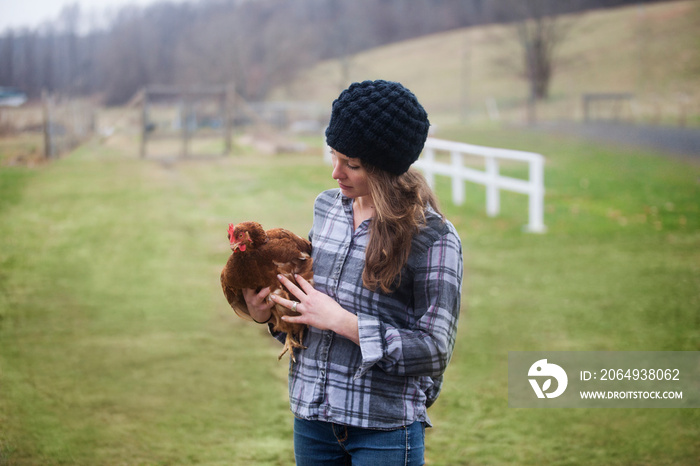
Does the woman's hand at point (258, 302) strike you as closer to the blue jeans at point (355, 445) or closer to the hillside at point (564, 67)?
the blue jeans at point (355, 445)

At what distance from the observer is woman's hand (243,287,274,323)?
137cm

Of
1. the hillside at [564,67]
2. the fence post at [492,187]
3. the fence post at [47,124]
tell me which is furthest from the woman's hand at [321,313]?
the hillside at [564,67]

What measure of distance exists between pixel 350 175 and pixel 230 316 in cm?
357

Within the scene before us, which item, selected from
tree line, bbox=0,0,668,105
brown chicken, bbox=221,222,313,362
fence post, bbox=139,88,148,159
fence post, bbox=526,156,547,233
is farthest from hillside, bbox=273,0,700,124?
brown chicken, bbox=221,222,313,362

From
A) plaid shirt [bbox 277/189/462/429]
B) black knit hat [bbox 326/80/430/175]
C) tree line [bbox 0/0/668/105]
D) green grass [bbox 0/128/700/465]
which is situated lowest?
green grass [bbox 0/128/700/465]

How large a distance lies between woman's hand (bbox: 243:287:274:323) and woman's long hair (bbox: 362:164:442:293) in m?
0.27

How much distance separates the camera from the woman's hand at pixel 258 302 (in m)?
1.37

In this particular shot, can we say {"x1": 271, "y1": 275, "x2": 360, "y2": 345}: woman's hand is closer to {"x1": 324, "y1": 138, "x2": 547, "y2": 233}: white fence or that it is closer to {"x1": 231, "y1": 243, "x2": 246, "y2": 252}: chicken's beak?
{"x1": 231, "y1": 243, "x2": 246, "y2": 252}: chicken's beak

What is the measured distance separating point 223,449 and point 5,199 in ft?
18.7

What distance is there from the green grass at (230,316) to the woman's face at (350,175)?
5.72 ft

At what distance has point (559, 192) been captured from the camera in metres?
8.98

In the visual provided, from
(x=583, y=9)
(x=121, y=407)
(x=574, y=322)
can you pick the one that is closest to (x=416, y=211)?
(x=121, y=407)

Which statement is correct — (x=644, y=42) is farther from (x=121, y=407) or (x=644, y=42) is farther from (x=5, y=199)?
(x=121, y=407)

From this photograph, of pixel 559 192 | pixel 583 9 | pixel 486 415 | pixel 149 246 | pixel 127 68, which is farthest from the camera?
pixel 583 9
